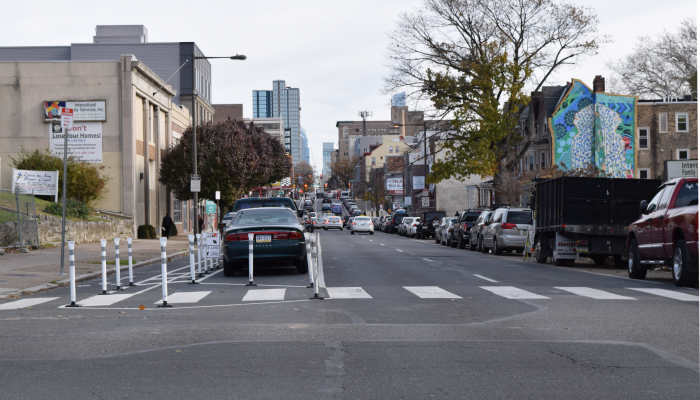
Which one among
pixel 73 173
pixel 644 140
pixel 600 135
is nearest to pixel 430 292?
pixel 73 173

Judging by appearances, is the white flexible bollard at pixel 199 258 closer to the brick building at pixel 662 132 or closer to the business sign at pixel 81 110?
the business sign at pixel 81 110

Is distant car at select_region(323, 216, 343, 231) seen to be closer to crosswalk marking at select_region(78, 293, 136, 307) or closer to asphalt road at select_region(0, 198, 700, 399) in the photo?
asphalt road at select_region(0, 198, 700, 399)

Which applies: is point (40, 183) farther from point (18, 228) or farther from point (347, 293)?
point (347, 293)

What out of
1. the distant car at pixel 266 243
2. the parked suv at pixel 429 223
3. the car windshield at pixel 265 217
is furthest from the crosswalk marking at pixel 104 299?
the parked suv at pixel 429 223

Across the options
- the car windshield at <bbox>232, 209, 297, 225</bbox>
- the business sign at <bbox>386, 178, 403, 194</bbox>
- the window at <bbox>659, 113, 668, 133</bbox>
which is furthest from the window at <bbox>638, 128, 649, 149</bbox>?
the business sign at <bbox>386, 178, 403, 194</bbox>

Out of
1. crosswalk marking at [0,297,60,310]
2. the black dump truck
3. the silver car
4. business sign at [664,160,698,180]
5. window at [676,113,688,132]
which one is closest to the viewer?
crosswalk marking at [0,297,60,310]

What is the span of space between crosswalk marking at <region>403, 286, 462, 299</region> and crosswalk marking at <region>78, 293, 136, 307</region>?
4842 millimetres

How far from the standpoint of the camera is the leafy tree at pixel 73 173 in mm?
38000

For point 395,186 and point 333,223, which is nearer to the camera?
point 333,223

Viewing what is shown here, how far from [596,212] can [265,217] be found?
8.77 metres

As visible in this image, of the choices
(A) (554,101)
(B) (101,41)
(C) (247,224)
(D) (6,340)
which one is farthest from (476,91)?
(B) (101,41)

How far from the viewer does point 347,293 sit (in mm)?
13273

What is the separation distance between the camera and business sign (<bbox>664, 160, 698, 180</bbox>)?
23.0 metres

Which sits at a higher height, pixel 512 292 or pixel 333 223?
pixel 333 223
